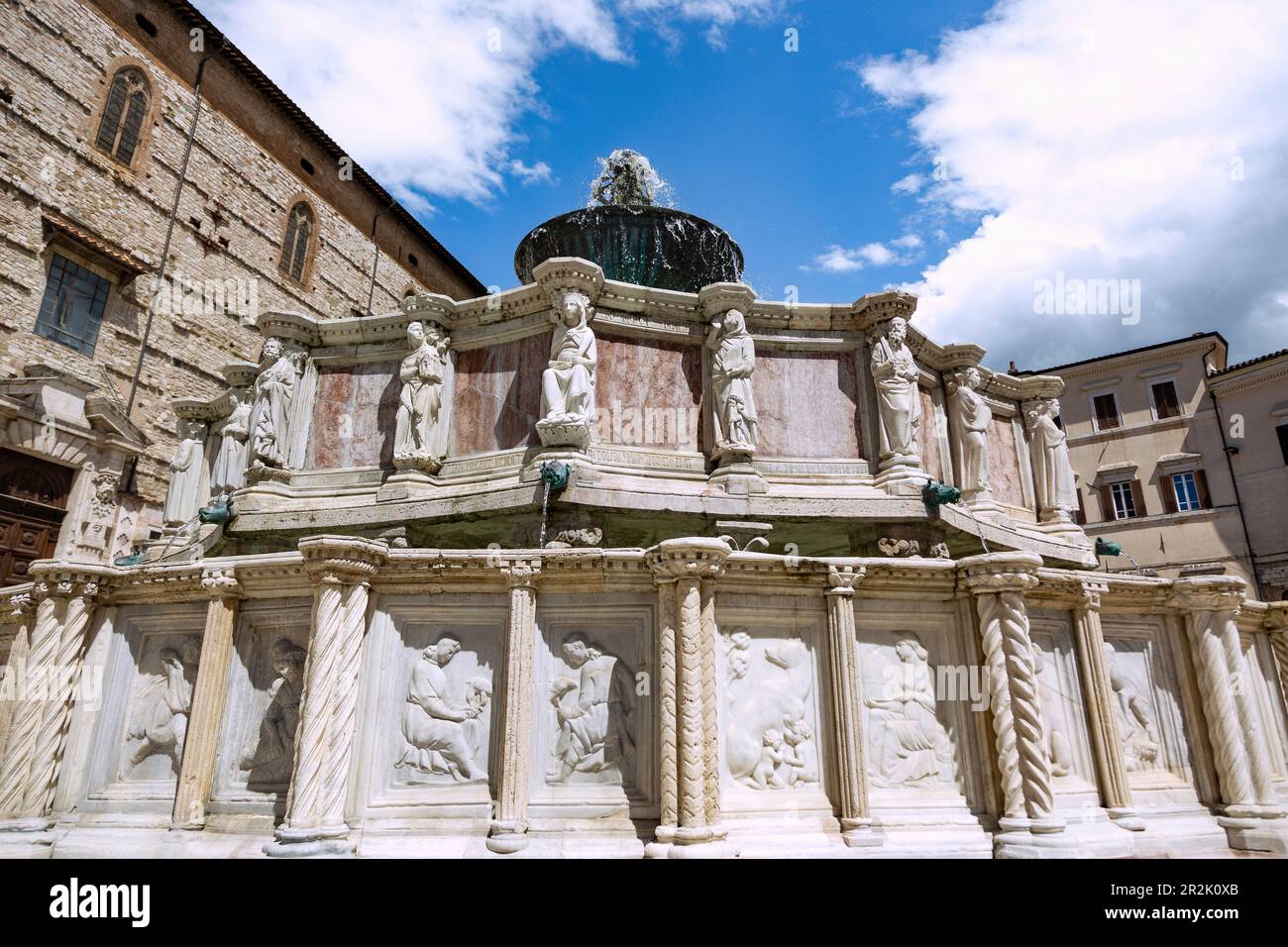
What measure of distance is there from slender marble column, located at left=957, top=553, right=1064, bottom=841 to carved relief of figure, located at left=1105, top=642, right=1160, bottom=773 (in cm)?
133

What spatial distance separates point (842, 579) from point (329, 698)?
360 cm

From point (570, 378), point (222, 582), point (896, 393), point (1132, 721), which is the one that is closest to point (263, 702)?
point (222, 582)

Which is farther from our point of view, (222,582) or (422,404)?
(422,404)

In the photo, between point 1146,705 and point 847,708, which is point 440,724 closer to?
point 847,708

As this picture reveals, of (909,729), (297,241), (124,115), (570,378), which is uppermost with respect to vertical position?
(297,241)

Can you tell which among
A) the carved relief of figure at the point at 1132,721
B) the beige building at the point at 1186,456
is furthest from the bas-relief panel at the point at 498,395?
the beige building at the point at 1186,456

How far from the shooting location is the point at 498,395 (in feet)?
31.5

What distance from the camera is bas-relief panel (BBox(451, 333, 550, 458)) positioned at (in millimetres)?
9359

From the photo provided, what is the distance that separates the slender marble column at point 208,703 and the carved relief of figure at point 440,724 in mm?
1370

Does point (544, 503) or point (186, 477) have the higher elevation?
point (186, 477)

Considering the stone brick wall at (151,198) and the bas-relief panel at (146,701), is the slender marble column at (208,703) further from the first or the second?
the stone brick wall at (151,198)

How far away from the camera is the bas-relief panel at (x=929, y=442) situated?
32.9 ft
